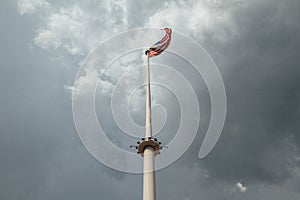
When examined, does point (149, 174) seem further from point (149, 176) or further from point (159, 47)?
point (159, 47)

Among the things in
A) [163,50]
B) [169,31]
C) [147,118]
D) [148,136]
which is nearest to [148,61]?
[163,50]

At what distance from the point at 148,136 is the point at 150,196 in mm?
13800

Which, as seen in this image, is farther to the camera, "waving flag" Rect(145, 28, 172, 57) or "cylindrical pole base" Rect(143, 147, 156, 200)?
"waving flag" Rect(145, 28, 172, 57)

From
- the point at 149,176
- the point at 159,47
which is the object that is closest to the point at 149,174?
the point at 149,176

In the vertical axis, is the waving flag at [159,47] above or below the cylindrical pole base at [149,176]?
above

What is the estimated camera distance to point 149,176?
58.5 m

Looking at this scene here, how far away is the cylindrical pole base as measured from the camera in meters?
56.1

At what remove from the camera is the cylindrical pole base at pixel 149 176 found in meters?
56.1

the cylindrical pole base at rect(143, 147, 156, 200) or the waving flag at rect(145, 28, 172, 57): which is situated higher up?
the waving flag at rect(145, 28, 172, 57)

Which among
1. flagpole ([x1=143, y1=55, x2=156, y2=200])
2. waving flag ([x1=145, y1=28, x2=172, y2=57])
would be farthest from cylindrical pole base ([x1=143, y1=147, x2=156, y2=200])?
waving flag ([x1=145, y1=28, x2=172, y2=57])

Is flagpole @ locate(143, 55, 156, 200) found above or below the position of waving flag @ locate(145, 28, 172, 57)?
below

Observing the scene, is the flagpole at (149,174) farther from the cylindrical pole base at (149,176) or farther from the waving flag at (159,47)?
the waving flag at (159,47)

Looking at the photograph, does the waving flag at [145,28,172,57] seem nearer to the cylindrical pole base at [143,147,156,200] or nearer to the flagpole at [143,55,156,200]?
the flagpole at [143,55,156,200]

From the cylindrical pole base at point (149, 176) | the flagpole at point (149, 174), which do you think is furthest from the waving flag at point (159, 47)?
the cylindrical pole base at point (149, 176)
